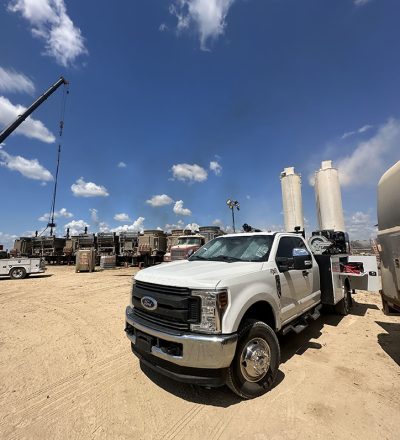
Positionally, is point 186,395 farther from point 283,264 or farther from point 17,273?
point 17,273

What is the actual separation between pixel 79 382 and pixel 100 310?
4.47 meters

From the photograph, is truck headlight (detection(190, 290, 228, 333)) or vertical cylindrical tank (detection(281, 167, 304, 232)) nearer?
truck headlight (detection(190, 290, 228, 333))

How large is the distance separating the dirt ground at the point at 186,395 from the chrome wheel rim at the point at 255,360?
274 mm

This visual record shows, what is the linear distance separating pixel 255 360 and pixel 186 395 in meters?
0.96

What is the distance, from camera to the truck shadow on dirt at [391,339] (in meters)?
4.49

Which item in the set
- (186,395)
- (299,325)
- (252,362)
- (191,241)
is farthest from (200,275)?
(191,241)

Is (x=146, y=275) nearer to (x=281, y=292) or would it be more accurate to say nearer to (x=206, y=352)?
(x=206, y=352)

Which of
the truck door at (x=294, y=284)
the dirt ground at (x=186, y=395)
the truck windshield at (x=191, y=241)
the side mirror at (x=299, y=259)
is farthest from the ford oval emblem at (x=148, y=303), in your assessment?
the truck windshield at (x=191, y=241)

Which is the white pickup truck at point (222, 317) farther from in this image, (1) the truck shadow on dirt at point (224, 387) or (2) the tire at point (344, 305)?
(2) the tire at point (344, 305)

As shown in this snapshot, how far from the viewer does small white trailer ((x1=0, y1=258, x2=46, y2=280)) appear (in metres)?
18.0

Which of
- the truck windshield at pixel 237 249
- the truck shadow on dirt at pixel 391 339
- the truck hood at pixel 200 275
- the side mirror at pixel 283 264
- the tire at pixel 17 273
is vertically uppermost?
the truck windshield at pixel 237 249

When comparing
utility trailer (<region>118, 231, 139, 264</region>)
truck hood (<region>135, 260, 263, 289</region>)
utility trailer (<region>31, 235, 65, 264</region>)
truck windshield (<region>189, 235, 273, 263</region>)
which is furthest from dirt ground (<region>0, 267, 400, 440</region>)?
utility trailer (<region>31, 235, 65, 264</region>)

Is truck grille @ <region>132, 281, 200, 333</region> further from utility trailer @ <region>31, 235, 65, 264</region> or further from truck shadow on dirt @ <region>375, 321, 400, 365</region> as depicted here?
utility trailer @ <region>31, 235, 65, 264</region>

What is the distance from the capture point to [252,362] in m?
3.22
